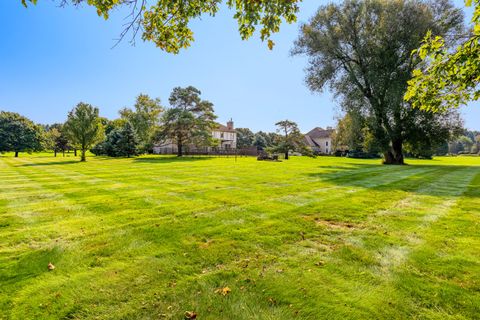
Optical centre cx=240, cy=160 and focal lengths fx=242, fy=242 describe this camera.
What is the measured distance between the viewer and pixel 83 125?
90.9ft

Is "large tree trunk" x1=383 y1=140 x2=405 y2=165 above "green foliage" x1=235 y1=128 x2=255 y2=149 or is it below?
below

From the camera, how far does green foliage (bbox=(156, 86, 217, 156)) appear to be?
34.9 m

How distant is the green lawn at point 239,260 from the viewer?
7.85ft

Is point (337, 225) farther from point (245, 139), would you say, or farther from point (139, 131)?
point (245, 139)

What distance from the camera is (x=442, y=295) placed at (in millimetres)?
2564

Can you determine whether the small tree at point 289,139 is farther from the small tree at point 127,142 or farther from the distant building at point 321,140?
the distant building at point 321,140

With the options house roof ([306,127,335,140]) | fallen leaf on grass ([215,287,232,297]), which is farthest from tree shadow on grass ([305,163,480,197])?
house roof ([306,127,335,140])

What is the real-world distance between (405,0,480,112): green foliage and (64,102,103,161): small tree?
1232 inches

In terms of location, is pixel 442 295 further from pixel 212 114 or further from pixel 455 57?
pixel 212 114

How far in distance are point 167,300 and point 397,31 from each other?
26473mm

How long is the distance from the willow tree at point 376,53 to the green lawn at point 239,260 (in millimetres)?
18851

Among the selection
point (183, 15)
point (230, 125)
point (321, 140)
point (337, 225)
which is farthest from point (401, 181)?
point (321, 140)

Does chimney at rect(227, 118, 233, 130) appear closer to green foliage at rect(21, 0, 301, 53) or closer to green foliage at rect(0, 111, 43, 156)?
green foliage at rect(0, 111, 43, 156)

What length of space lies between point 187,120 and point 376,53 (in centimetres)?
2346
